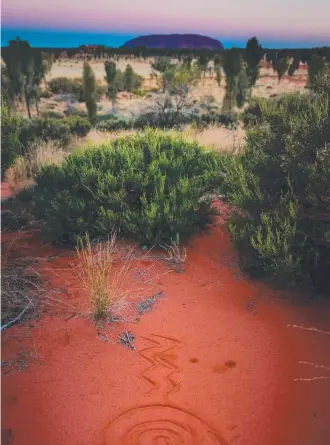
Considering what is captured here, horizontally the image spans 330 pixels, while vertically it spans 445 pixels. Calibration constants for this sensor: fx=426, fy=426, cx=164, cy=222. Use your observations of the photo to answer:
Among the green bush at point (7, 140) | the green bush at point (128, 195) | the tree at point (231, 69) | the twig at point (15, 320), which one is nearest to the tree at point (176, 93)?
the tree at point (231, 69)

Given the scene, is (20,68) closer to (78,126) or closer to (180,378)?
(78,126)

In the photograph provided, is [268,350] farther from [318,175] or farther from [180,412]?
[318,175]

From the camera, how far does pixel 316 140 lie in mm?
5023

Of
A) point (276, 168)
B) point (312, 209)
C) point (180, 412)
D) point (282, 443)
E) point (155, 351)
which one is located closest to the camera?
point (282, 443)

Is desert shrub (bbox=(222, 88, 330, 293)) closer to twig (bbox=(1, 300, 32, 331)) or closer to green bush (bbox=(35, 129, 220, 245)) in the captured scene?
green bush (bbox=(35, 129, 220, 245))

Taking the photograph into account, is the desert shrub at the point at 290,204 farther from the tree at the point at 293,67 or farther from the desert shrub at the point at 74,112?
the tree at the point at 293,67

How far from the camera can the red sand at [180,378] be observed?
10.5 feet

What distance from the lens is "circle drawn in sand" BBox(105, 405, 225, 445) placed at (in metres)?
3.09

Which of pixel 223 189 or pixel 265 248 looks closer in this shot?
pixel 265 248

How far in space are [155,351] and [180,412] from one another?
742 mm

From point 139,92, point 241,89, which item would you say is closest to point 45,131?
point 241,89

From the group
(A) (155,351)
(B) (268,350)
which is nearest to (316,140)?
(B) (268,350)

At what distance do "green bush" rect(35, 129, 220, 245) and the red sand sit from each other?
4.29ft

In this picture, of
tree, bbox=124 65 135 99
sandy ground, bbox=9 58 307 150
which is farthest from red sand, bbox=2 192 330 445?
tree, bbox=124 65 135 99
